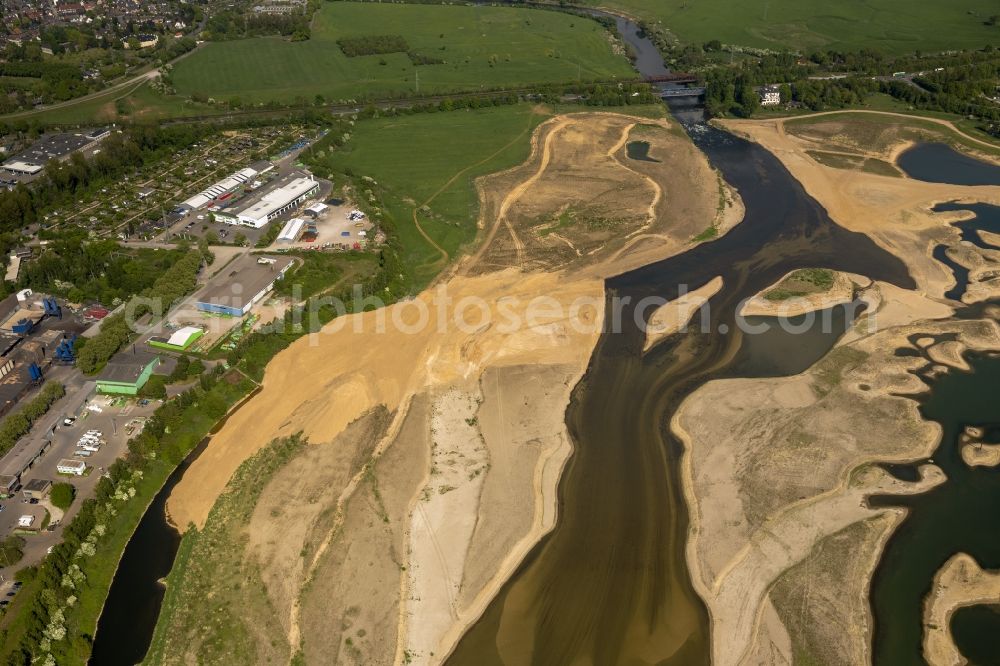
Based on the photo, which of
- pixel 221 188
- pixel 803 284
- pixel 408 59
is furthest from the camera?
pixel 408 59

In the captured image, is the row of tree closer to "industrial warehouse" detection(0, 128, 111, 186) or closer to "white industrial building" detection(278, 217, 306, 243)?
"white industrial building" detection(278, 217, 306, 243)

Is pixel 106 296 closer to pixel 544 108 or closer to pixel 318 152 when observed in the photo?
pixel 318 152

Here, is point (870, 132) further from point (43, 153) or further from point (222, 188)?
point (43, 153)

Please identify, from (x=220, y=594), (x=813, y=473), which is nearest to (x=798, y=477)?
(x=813, y=473)

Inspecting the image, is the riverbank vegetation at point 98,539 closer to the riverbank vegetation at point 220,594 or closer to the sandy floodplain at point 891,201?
the riverbank vegetation at point 220,594

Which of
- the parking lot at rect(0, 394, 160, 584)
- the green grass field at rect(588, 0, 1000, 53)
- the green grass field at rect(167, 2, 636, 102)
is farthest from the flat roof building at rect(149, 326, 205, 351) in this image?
the green grass field at rect(588, 0, 1000, 53)

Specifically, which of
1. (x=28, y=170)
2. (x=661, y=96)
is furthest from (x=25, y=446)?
(x=661, y=96)
